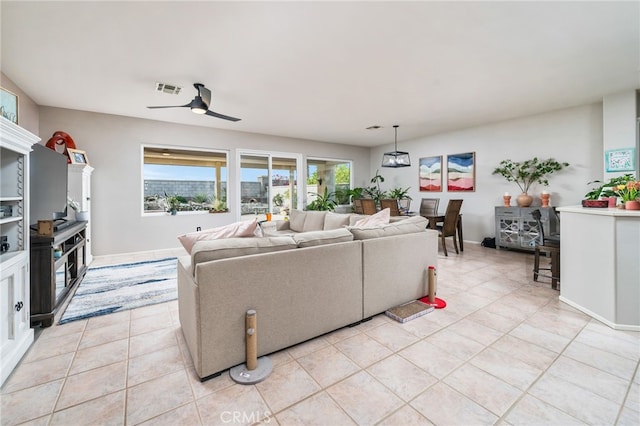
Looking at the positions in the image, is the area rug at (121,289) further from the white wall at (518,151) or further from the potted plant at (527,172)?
the potted plant at (527,172)

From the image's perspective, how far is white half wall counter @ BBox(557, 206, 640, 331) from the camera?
2.13 meters

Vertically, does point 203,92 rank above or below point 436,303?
above

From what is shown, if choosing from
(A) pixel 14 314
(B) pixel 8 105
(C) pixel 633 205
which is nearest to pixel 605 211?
(C) pixel 633 205

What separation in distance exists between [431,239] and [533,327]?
41.4 inches

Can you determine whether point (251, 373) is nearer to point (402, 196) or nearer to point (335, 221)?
point (335, 221)

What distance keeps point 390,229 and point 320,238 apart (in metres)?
0.79

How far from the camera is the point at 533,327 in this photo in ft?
7.21

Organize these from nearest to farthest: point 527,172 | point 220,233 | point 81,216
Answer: point 220,233 < point 81,216 < point 527,172

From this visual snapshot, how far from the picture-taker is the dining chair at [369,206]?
558 cm

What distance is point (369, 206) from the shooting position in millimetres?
5676

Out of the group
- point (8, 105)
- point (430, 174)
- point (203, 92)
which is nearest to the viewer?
point (8, 105)

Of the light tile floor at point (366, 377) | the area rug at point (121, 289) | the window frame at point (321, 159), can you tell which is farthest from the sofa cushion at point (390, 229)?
the window frame at point (321, 159)

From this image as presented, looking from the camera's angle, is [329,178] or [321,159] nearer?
[321,159]

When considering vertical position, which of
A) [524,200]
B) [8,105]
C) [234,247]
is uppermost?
[8,105]
